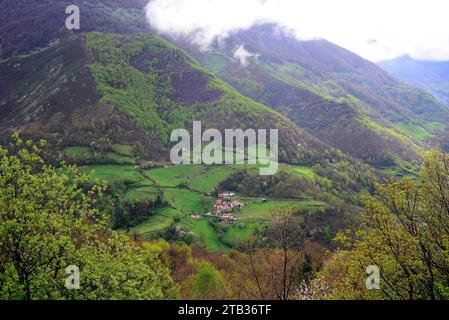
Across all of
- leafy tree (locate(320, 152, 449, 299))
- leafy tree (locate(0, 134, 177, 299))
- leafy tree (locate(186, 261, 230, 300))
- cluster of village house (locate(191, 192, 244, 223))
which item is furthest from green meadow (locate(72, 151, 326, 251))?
leafy tree (locate(0, 134, 177, 299))

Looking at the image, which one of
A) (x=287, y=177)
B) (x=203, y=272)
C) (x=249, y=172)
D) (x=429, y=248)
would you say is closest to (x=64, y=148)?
(x=249, y=172)

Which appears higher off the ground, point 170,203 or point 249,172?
point 249,172

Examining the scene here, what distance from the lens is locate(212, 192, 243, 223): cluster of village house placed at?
5113 inches

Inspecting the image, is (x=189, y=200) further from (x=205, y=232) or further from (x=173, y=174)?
(x=173, y=174)

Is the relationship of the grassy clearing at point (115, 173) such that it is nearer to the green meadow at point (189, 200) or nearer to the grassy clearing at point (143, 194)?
the green meadow at point (189, 200)

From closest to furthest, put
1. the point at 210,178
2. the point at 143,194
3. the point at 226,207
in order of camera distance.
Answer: the point at 143,194, the point at 226,207, the point at 210,178

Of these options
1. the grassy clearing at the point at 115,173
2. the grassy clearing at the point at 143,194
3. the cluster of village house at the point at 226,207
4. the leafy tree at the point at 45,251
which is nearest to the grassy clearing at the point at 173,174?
the grassy clearing at the point at 115,173

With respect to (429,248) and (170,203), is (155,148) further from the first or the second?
(429,248)

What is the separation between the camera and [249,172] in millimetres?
166125

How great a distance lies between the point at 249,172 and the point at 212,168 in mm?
17846

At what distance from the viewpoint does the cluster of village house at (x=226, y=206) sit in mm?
129875

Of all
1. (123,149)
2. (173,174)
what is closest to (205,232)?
(173,174)

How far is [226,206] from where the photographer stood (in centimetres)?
13950
